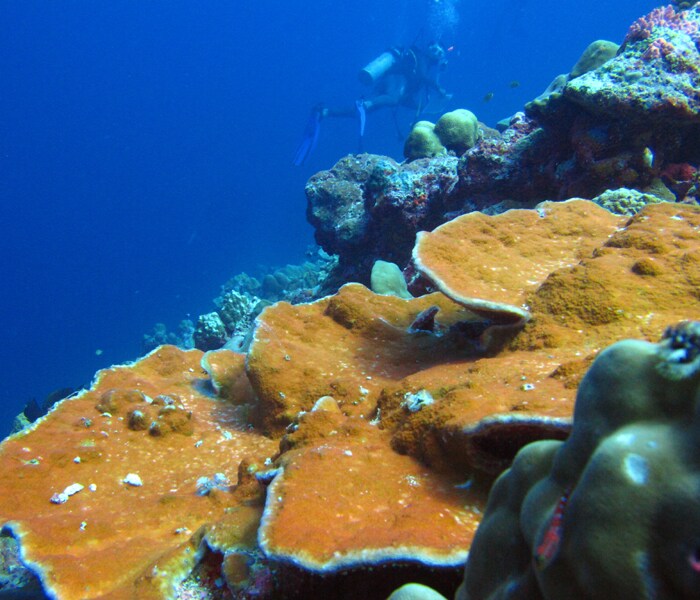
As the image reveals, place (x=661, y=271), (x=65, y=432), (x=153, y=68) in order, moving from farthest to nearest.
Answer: (x=153, y=68) → (x=65, y=432) → (x=661, y=271)

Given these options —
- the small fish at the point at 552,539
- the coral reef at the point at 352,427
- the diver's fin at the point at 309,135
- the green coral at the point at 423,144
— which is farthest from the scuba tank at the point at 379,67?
the small fish at the point at 552,539

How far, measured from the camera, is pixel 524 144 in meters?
6.55

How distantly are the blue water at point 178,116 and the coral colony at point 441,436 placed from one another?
75.2 metres

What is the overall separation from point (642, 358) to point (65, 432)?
3.96m

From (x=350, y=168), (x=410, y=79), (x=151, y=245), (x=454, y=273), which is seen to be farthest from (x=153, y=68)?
(x=454, y=273)

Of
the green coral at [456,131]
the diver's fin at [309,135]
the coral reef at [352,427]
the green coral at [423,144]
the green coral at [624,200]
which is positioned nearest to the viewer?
the coral reef at [352,427]

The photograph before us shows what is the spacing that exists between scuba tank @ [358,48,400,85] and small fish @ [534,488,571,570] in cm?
2820

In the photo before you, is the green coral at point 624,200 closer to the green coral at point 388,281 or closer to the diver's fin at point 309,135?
the green coral at point 388,281

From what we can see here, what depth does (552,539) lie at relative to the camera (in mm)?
1031

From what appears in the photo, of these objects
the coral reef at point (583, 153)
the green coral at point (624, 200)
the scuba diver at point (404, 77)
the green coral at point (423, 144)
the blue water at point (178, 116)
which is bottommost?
the green coral at point (624, 200)

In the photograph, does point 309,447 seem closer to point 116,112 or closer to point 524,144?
point 524,144

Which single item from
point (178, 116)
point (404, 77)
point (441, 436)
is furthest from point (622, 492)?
point (178, 116)

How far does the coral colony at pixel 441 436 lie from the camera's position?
100 cm

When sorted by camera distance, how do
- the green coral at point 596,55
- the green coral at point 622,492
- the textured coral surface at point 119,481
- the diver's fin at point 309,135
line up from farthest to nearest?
the diver's fin at point 309,135 < the green coral at point 596,55 < the textured coral surface at point 119,481 < the green coral at point 622,492
